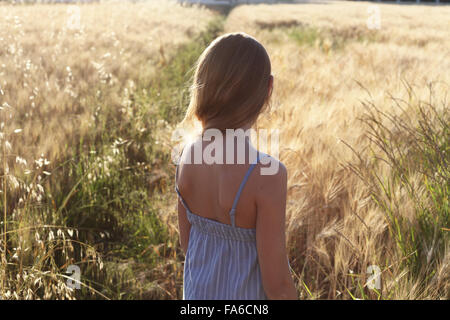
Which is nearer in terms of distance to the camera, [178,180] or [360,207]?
[178,180]

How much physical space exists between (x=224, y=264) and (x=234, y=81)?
0.50 meters

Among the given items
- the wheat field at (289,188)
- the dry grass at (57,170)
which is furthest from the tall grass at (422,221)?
the dry grass at (57,170)

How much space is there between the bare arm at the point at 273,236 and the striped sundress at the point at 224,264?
49 millimetres

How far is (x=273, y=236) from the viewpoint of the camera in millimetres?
986

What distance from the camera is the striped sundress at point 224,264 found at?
1.07 m

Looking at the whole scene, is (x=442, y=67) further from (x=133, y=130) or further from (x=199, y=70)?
(x=199, y=70)

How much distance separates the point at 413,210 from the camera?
60.9 inches

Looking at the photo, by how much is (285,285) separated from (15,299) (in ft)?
3.39

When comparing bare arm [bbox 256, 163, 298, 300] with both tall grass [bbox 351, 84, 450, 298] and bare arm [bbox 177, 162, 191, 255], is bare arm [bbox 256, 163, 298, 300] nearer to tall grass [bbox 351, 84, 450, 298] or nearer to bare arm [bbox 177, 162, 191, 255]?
bare arm [bbox 177, 162, 191, 255]

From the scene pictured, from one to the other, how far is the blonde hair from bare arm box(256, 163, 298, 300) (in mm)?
180

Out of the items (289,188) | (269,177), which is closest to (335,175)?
(289,188)

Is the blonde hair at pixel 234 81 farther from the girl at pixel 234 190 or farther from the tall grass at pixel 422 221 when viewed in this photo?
the tall grass at pixel 422 221

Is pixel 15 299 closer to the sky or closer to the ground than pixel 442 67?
closer to the ground

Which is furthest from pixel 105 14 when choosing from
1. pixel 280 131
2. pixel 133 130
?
pixel 280 131
